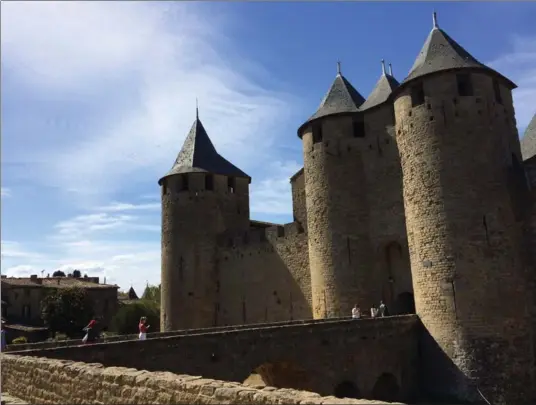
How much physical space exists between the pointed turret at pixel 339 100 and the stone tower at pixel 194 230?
7452 mm

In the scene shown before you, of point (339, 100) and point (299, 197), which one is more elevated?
point (339, 100)

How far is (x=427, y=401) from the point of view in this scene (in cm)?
1581

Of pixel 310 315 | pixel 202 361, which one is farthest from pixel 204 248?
pixel 202 361

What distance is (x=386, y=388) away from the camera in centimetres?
1652

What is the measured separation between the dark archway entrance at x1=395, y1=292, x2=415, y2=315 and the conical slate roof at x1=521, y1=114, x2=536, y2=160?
6.95 metres

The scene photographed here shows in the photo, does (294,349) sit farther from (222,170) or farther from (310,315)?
(222,170)

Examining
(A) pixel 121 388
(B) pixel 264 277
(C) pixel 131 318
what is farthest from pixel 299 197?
(A) pixel 121 388

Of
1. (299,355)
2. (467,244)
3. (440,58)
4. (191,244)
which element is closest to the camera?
(299,355)

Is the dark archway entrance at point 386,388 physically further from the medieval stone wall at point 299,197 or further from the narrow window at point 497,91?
the medieval stone wall at point 299,197

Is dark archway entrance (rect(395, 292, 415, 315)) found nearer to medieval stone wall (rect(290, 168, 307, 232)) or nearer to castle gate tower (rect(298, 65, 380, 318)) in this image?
castle gate tower (rect(298, 65, 380, 318))

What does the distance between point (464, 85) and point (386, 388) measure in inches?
410

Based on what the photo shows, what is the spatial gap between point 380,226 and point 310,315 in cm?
587

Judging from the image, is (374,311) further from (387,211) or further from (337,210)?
(337,210)

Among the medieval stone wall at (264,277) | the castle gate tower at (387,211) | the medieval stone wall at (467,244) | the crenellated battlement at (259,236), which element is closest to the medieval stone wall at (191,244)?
the crenellated battlement at (259,236)
